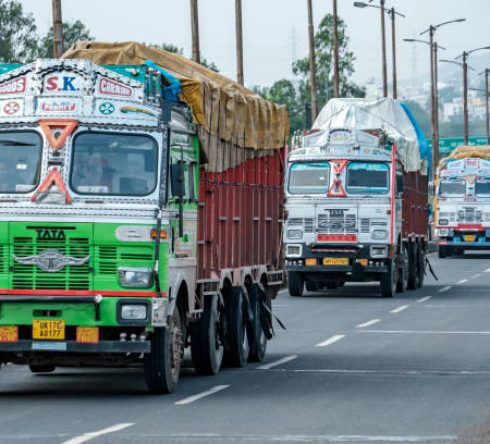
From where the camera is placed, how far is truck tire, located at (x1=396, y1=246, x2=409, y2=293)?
39.4 m

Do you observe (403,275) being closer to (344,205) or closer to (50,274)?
(344,205)

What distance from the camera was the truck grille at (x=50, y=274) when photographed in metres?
15.6

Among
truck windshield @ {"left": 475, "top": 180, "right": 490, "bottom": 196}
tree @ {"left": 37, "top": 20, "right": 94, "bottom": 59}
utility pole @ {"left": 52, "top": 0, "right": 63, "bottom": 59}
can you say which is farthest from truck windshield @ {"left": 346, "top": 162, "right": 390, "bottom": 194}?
tree @ {"left": 37, "top": 20, "right": 94, "bottom": 59}

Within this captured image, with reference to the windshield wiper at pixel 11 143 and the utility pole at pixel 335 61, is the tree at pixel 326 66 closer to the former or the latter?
the utility pole at pixel 335 61

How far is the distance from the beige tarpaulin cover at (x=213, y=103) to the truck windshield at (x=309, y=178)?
13816 millimetres

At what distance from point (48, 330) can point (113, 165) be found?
5.26ft

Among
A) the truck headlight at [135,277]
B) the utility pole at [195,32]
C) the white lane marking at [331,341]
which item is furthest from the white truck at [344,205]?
the truck headlight at [135,277]

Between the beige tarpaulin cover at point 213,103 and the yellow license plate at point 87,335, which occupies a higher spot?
the beige tarpaulin cover at point 213,103

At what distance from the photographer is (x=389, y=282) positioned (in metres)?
37.2

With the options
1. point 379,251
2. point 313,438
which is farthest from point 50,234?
point 379,251

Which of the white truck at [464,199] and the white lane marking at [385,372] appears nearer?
the white lane marking at [385,372]

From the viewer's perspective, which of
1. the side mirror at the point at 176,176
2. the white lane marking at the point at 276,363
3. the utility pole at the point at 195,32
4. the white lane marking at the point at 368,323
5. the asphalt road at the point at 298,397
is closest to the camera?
the asphalt road at the point at 298,397

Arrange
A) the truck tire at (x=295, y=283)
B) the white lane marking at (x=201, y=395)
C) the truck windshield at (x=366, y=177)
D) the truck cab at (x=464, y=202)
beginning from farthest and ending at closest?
the truck cab at (x=464, y=202) < the truck tire at (x=295, y=283) < the truck windshield at (x=366, y=177) < the white lane marking at (x=201, y=395)

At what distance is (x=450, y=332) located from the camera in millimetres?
26484
